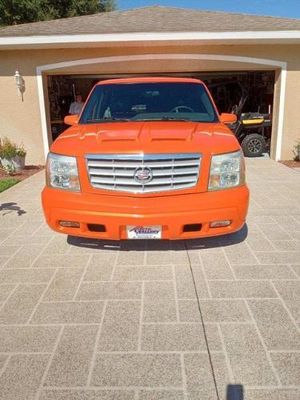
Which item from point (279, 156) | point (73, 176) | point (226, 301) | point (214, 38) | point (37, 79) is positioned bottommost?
point (279, 156)

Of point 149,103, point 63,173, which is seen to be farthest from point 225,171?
point 149,103

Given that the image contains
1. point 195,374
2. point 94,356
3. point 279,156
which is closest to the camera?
point 195,374

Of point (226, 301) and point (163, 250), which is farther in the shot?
point (163, 250)

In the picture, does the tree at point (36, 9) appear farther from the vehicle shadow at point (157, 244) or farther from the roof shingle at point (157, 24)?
the vehicle shadow at point (157, 244)

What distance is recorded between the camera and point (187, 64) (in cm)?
980

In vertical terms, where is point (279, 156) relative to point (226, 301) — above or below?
below

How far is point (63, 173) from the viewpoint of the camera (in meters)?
3.58

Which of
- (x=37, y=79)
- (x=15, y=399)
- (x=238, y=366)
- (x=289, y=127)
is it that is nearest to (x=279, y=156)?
(x=289, y=127)

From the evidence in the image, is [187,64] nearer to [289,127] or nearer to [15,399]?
[289,127]

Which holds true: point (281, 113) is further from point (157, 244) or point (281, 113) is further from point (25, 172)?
point (157, 244)

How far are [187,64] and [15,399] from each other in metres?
9.36

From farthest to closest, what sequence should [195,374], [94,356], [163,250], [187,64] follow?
[187,64], [163,250], [94,356], [195,374]

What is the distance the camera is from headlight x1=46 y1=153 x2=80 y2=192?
354cm

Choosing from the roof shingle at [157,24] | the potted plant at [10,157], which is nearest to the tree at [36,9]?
the roof shingle at [157,24]
